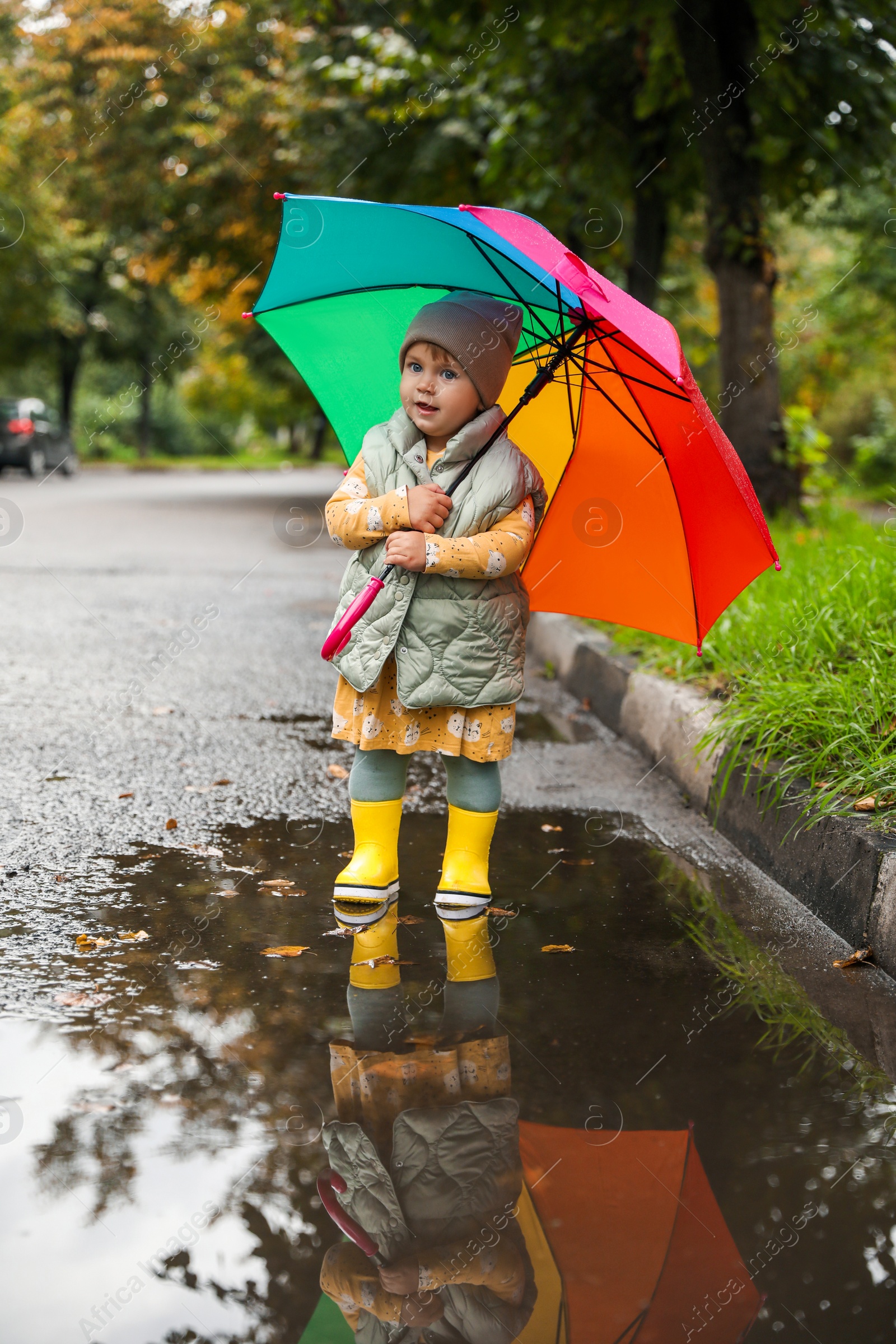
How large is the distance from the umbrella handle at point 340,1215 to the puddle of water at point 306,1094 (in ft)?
0.06

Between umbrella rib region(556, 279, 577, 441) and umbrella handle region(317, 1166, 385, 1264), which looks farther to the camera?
umbrella rib region(556, 279, 577, 441)

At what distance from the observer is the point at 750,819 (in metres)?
3.98

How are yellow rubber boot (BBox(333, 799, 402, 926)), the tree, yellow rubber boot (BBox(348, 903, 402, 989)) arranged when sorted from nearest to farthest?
yellow rubber boot (BBox(348, 903, 402, 989)), yellow rubber boot (BBox(333, 799, 402, 926)), the tree

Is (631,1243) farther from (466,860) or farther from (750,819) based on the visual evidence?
(750,819)

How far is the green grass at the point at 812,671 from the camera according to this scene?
367cm

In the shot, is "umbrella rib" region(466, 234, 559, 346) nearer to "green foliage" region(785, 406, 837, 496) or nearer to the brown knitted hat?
the brown knitted hat

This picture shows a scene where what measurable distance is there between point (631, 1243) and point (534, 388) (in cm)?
219

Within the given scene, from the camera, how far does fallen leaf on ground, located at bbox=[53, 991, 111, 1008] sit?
2.68 m

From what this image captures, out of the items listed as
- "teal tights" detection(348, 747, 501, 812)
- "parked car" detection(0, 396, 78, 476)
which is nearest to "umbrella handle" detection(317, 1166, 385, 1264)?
"teal tights" detection(348, 747, 501, 812)

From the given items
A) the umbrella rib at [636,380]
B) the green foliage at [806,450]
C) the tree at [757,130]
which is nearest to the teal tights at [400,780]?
the umbrella rib at [636,380]

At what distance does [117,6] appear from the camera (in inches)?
787

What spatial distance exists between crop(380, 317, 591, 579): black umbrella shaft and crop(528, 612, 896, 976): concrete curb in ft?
4.65

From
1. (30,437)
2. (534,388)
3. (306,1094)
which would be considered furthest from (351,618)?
(30,437)

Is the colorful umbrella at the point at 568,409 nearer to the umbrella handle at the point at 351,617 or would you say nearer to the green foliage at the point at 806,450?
the umbrella handle at the point at 351,617
